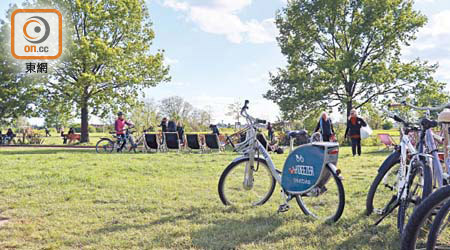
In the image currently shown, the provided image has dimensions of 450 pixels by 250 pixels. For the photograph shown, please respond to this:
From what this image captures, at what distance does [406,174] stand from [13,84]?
2345cm

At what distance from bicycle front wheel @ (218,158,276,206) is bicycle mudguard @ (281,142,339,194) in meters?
0.38

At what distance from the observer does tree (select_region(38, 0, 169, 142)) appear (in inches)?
789

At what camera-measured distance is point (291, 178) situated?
13.2 ft

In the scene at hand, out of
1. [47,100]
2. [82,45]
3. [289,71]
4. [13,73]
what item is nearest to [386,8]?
[289,71]

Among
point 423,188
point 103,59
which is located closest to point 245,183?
point 423,188

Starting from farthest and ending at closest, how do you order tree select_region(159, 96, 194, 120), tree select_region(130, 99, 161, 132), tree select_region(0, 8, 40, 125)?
1. tree select_region(159, 96, 194, 120)
2. tree select_region(130, 99, 161, 132)
3. tree select_region(0, 8, 40, 125)

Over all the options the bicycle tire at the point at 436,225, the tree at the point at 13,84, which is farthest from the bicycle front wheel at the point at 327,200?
the tree at the point at 13,84

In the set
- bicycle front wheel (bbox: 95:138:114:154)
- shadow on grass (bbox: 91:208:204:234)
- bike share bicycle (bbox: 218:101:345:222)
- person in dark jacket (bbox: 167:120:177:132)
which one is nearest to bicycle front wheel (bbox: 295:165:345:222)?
bike share bicycle (bbox: 218:101:345:222)

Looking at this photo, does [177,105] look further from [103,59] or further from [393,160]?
[393,160]

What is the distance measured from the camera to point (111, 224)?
387 cm

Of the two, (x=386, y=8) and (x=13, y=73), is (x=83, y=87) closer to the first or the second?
(x=13, y=73)

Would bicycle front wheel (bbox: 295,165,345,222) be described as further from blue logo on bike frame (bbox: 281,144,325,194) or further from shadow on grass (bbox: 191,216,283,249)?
shadow on grass (bbox: 191,216,283,249)

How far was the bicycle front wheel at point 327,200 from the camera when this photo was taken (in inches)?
142

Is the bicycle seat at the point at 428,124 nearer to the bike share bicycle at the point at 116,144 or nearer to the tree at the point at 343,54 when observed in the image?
the bike share bicycle at the point at 116,144
